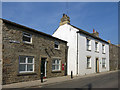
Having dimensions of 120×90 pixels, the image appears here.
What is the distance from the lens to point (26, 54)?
12.0 metres

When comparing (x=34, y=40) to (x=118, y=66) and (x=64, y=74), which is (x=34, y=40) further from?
(x=118, y=66)

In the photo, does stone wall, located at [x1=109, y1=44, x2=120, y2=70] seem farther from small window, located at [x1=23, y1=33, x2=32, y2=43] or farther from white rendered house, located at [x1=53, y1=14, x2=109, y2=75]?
small window, located at [x1=23, y1=33, x2=32, y2=43]

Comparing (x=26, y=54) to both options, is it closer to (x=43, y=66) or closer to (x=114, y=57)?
(x=43, y=66)

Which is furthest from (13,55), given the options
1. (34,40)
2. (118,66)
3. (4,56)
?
(118,66)

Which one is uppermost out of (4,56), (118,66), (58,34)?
(58,34)

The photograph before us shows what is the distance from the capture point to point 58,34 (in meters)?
21.9

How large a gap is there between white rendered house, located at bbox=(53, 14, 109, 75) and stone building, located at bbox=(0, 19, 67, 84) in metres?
3.17

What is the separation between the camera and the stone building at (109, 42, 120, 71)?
29.6 metres

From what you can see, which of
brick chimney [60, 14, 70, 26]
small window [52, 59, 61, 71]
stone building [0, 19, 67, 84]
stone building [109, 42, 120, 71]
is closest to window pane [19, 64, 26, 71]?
stone building [0, 19, 67, 84]

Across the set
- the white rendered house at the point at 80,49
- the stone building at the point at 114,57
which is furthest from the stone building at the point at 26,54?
the stone building at the point at 114,57

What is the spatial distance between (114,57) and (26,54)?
26.5m

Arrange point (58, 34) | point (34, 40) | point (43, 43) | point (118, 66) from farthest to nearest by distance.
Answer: point (118, 66)
point (58, 34)
point (43, 43)
point (34, 40)

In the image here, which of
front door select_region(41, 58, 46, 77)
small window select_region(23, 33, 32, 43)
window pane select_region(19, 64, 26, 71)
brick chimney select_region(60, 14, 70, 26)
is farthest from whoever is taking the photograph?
brick chimney select_region(60, 14, 70, 26)

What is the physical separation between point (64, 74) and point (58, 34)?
765cm
